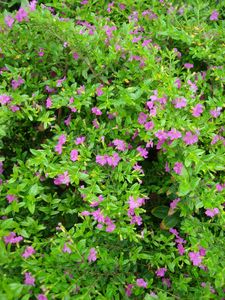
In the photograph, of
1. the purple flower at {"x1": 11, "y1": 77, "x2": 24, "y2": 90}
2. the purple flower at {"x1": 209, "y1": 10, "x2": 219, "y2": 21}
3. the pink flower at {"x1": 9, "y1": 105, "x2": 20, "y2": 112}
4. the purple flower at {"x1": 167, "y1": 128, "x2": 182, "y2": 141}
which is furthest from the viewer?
the purple flower at {"x1": 209, "y1": 10, "x2": 219, "y2": 21}

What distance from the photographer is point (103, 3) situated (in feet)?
8.28

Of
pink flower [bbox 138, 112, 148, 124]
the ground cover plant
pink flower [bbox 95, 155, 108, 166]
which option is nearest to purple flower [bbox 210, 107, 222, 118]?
the ground cover plant

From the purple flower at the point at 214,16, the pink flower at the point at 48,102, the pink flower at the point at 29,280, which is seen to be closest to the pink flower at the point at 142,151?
the pink flower at the point at 48,102

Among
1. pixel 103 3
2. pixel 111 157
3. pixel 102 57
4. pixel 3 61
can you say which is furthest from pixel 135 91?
pixel 103 3

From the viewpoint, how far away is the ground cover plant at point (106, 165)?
1660 mm

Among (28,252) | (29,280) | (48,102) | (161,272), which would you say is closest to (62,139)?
(48,102)

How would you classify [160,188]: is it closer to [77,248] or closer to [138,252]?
[138,252]

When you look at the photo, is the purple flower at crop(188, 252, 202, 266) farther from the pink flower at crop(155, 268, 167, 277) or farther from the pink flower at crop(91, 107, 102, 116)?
the pink flower at crop(91, 107, 102, 116)

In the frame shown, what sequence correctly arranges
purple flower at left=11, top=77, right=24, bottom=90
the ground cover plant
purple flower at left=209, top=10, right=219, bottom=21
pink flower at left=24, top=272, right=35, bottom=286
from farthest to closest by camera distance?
purple flower at left=209, top=10, right=219, bottom=21 → purple flower at left=11, top=77, right=24, bottom=90 → the ground cover plant → pink flower at left=24, top=272, right=35, bottom=286

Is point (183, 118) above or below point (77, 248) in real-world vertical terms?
above

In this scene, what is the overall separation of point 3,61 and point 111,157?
2.73 ft

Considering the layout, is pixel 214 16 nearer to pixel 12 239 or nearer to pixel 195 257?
pixel 195 257

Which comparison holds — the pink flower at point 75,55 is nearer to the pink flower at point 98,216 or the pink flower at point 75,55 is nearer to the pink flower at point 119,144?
the pink flower at point 119,144

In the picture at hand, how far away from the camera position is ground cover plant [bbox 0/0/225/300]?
5.45ft
